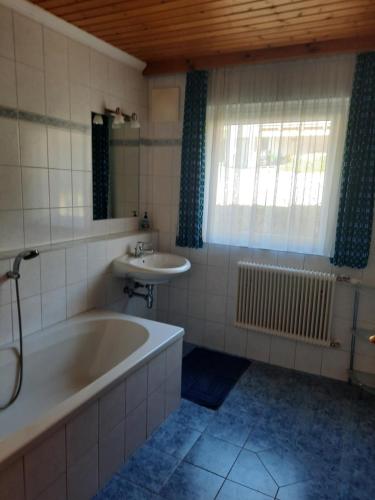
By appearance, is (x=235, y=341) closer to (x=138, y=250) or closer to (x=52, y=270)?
(x=138, y=250)

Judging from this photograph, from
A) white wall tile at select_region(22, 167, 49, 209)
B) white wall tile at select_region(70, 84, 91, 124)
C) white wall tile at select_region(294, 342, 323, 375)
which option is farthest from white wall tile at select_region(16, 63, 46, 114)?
white wall tile at select_region(294, 342, 323, 375)

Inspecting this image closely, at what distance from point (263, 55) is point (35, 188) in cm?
192

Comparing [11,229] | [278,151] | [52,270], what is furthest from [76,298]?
[278,151]

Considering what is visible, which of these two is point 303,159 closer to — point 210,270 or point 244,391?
point 210,270

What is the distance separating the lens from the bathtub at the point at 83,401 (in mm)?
1409

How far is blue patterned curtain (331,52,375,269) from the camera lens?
247 cm

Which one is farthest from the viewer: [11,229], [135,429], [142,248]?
[142,248]

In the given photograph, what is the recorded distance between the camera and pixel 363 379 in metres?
2.79

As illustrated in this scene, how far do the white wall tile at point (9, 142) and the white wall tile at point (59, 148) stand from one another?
254mm

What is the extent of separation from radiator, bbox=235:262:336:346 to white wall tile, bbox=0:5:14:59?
2.17 m

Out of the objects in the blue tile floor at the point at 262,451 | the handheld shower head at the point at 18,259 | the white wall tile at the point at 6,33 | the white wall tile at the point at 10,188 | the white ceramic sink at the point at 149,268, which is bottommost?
the blue tile floor at the point at 262,451

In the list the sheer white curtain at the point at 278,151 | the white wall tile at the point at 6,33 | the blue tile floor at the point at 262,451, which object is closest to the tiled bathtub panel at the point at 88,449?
the blue tile floor at the point at 262,451

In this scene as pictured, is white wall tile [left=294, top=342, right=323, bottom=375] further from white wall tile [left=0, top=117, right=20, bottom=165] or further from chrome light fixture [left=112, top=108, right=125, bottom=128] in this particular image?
white wall tile [left=0, top=117, right=20, bottom=165]

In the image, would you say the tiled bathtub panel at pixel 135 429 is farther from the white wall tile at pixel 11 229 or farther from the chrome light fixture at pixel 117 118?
the chrome light fixture at pixel 117 118
